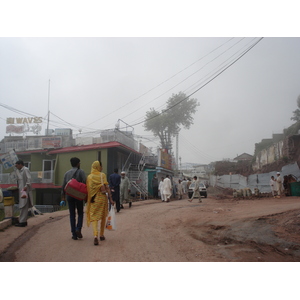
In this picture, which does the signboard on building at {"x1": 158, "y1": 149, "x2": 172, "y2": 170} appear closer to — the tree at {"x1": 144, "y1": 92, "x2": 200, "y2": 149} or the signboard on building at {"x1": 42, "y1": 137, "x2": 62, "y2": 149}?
the tree at {"x1": 144, "y1": 92, "x2": 200, "y2": 149}

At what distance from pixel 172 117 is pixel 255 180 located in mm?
12294

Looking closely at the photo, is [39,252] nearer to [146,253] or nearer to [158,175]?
[146,253]

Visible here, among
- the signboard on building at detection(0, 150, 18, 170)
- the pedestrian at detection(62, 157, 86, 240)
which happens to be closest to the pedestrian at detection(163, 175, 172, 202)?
the signboard on building at detection(0, 150, 18, 170)

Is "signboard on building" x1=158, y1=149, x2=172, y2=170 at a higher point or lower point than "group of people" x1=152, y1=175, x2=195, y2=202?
higher

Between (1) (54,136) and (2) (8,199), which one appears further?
(1) (54,136)

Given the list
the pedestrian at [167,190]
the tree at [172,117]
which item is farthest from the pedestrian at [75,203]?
the pedestrian at [167,190]

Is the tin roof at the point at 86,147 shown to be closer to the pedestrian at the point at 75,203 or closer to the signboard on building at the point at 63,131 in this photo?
the signboard on building at the point at 63,131

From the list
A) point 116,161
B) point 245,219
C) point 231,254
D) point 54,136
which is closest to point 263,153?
point 116,161

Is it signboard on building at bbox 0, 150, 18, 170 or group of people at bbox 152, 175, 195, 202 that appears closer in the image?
signboard on building at bbox 0, 150, 18, 170

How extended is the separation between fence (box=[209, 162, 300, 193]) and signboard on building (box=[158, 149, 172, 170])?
25.4ft

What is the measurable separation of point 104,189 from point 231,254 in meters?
2.53

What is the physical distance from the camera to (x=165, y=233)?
6.76 metres

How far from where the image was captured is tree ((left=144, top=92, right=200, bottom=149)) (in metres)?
15.7

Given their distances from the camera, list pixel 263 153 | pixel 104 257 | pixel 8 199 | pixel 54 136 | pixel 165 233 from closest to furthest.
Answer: pixel 104 257, pixel 165 233, pixel 8 199, pixel 54 136, pixel 263 153
